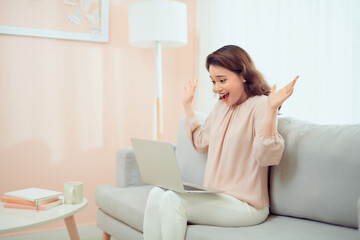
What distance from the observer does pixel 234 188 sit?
→ 1.65 m

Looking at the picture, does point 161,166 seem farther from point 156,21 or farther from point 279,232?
point 156,21

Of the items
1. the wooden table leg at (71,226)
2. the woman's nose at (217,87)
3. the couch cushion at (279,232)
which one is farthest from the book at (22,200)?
the woman's nose at (217,87)

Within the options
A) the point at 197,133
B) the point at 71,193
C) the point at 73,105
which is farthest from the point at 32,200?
the point at 73,105

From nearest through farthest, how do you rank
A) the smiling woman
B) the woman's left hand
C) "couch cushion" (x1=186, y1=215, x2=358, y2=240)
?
"couch cushion" (x1=186, y1=215, x2=358, y2=240) < the woman's left hand < the smiling woman

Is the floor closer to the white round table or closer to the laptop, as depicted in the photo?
the white round table

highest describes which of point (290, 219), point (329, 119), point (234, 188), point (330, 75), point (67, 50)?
point (67, 50)

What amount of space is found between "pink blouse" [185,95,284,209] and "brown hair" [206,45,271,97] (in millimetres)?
53

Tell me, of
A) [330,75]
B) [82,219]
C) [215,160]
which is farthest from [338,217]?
[82,219]

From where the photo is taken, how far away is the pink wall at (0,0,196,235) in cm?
269

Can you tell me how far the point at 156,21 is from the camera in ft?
8.76

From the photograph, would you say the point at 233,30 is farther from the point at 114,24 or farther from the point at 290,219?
the point at 290,219

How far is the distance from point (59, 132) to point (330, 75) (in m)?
1.87

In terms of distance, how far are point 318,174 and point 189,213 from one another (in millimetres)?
542

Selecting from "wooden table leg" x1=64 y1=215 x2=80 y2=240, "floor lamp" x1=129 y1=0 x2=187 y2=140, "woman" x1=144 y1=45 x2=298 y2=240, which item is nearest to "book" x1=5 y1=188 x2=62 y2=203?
"wooden table leg" x1=64 y1=215 x2=80 y2=240
